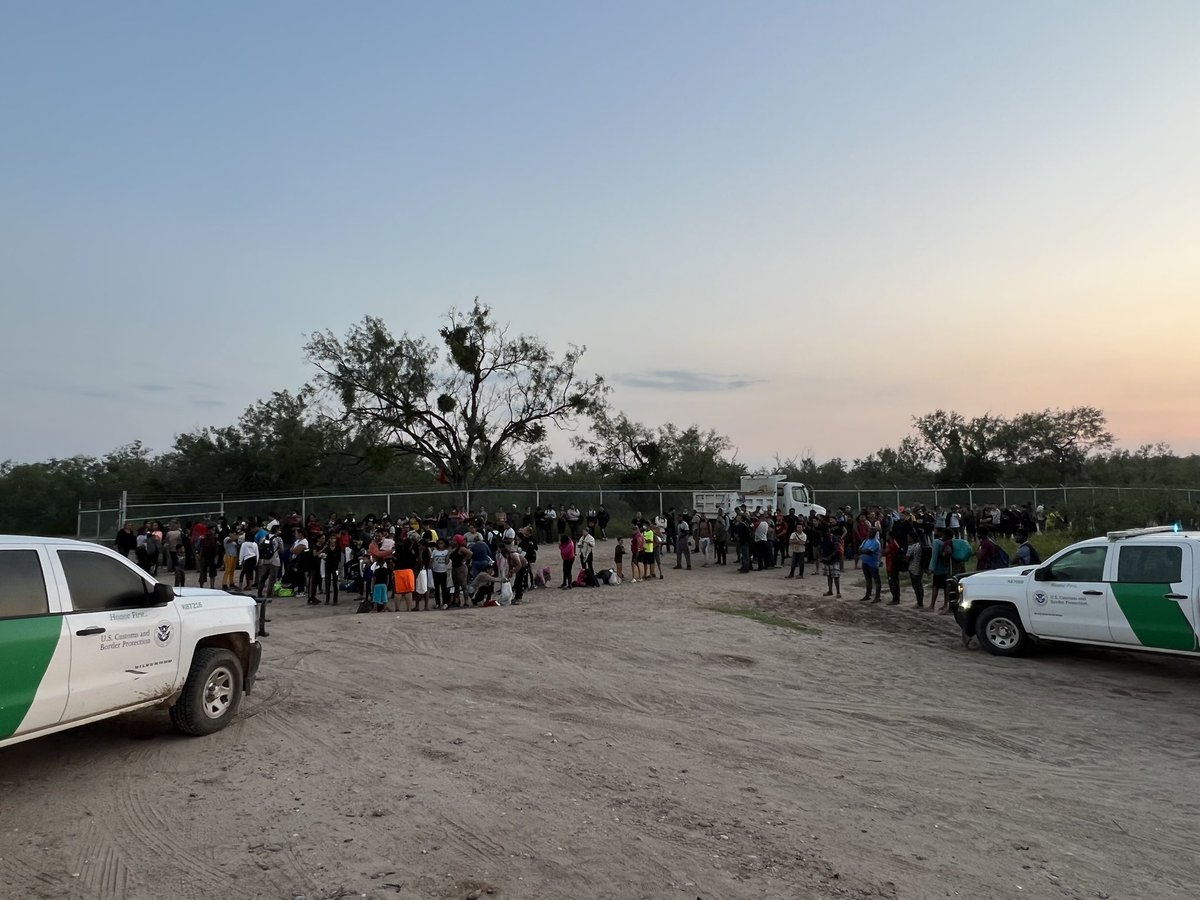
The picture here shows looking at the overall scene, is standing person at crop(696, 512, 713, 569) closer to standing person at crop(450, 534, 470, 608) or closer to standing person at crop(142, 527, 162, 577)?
standing person at crop(450, 534, 470, 608)

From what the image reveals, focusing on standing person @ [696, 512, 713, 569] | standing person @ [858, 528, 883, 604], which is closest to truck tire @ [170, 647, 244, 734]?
standing person @ [858, 528, 883, 604]

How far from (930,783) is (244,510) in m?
27.0

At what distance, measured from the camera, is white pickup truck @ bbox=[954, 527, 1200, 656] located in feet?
32.2

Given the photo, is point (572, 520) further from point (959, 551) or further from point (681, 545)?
point (959, 551)

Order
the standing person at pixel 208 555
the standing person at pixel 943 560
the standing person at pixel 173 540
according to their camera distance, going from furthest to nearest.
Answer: the standing person at pixel 173 540 → the standing person at pixel 208 555 → the standing person at pixel 943 560

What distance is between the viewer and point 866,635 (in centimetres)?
1348

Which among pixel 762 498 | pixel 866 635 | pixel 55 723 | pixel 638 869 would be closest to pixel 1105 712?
pixel 866 635

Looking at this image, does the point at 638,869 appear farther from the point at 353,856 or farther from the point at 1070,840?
the point at 1070,840

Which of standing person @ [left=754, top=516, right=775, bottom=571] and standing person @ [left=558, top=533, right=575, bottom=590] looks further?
standing person @ [left=754, top=516, right=775, bottom=571]

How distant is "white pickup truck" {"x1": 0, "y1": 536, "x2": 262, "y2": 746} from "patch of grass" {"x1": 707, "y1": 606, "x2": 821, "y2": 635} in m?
9.22

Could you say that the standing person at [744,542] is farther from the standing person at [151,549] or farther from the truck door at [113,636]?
the truck door at [113,636]

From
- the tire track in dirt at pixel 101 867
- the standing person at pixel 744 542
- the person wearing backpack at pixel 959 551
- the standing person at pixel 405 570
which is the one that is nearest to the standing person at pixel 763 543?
the standing person at pixel 744 542

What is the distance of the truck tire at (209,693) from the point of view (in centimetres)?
680

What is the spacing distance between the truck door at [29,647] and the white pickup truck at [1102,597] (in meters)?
11.3
